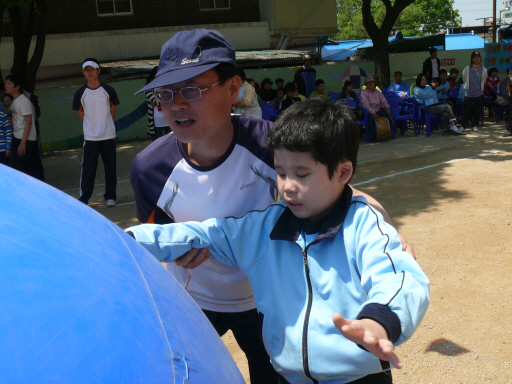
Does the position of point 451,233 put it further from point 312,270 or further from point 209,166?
point 312,270

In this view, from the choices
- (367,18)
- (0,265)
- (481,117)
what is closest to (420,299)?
(0,265)

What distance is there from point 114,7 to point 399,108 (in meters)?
12.7

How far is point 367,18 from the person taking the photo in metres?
16.8

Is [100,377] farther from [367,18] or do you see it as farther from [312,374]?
[367,18]

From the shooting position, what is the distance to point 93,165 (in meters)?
7.30

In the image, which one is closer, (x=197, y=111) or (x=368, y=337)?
(x=368, y=337)

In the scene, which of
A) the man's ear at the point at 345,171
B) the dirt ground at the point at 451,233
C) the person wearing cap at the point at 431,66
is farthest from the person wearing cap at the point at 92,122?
the person wearing cap at the point at 431,66

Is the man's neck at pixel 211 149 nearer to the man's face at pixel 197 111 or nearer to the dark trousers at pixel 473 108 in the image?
the man's face at pixel 197 111

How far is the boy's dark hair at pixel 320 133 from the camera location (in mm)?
1516

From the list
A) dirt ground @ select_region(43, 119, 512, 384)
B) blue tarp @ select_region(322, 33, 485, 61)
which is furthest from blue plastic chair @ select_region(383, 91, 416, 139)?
blue tarp @ select_region(322, 33, 485, 61)

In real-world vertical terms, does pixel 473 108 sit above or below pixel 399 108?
below

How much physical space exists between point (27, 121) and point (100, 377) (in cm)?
771

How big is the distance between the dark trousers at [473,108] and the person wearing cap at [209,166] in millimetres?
12467

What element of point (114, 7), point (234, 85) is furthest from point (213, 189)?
point (114, 7)
